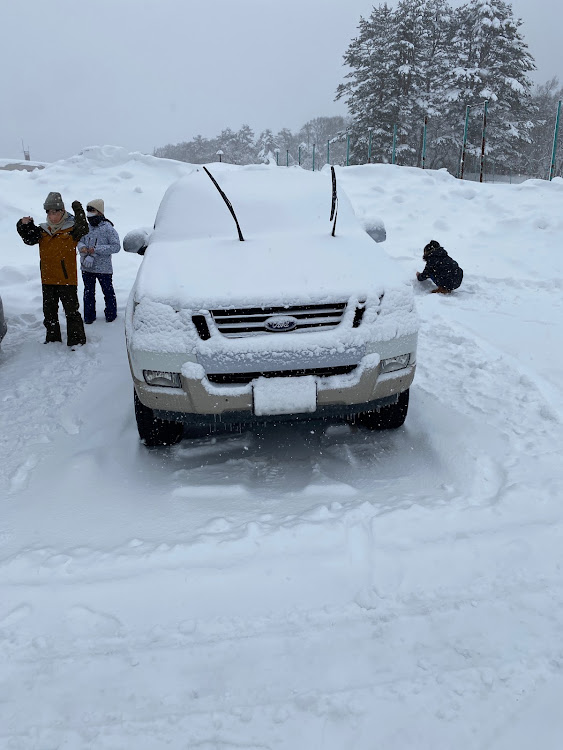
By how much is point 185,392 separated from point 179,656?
4.14 feet

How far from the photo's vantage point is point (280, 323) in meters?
2.82

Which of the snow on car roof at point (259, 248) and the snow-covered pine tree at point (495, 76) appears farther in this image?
the snow-covered pine tree at point (495, 76)

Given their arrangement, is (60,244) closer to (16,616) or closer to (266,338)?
(266,338)

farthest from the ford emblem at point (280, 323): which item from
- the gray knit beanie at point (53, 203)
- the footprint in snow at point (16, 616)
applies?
the gray knit beanie at point (53, 203)

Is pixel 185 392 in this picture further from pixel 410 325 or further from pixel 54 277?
pixel 54 277

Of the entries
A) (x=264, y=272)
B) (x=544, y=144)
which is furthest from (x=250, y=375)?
(x=544, y=144)

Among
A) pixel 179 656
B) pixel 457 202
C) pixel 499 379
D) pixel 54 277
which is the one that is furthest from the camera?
pixel 457 202

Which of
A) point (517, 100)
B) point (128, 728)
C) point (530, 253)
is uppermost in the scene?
point (517, 100)

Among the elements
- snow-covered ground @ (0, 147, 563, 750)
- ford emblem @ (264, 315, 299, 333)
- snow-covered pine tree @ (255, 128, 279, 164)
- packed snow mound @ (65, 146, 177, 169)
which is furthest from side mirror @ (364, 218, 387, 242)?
snow-covered pine tree @ (255, 128, 279, 164)

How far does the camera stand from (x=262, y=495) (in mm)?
2938

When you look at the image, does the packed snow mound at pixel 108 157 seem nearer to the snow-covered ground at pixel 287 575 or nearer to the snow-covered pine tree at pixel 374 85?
the snow-covered ground at pixel 287 575

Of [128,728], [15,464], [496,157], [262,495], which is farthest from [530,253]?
[496,157]

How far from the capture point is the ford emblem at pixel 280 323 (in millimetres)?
2822

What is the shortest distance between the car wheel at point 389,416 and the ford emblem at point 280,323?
0.89 m
